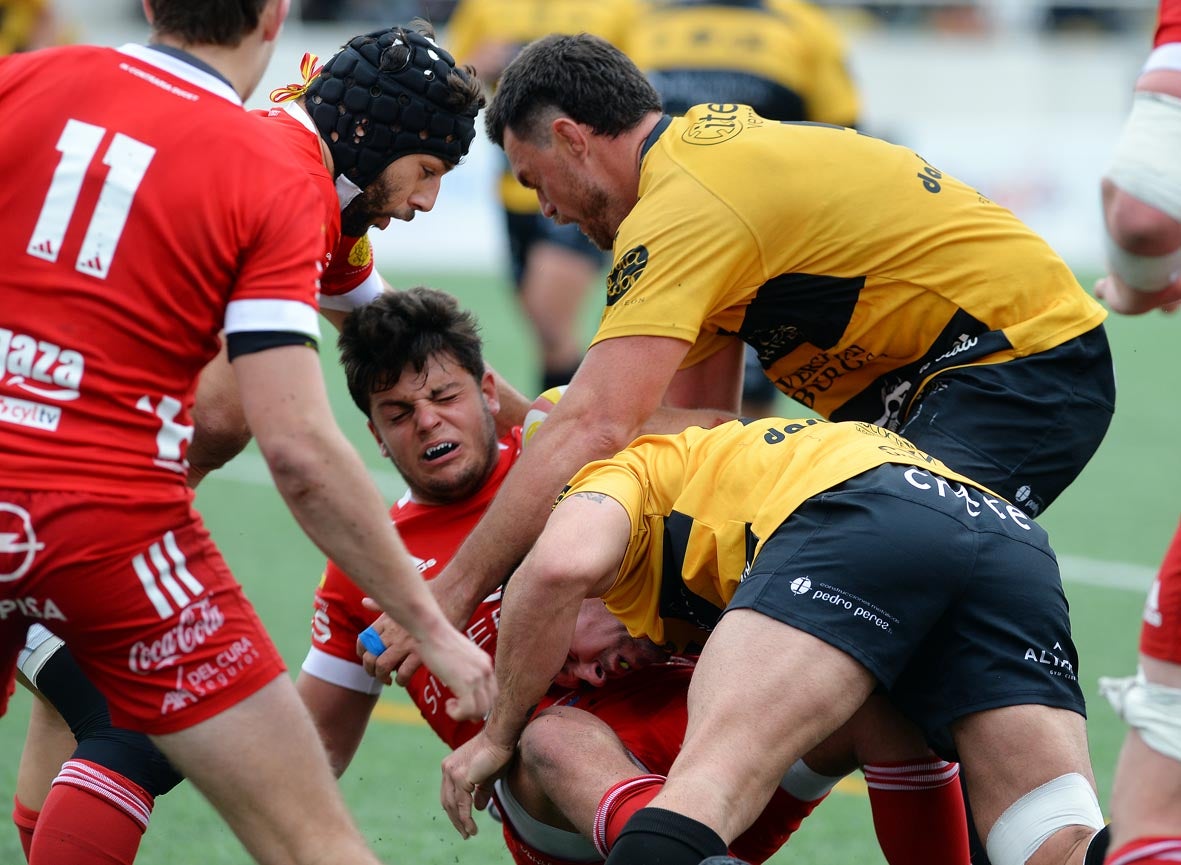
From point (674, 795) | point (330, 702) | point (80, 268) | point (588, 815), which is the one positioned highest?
point (80, 268)

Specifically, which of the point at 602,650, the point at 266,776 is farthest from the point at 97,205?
the point at 602,650

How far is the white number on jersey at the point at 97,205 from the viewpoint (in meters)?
2.68

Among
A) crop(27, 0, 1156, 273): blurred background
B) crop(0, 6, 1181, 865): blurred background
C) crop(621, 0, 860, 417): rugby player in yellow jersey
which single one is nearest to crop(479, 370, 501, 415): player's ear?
crop(0, 6, 1181, 865): blurred background

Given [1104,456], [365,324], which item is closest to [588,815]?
[365,324]

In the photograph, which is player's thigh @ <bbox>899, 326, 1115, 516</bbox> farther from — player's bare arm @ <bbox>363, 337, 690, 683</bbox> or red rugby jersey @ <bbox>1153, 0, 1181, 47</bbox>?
red rugby jersey @ <bbox>1153, 0, 1181, 47</bbox>

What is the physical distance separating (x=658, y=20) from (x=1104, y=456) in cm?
389

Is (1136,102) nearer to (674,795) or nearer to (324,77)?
(674,795)

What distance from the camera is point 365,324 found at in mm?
3898

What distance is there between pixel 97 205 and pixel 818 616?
4.93 ft

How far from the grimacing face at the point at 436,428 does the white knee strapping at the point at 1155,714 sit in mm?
1898

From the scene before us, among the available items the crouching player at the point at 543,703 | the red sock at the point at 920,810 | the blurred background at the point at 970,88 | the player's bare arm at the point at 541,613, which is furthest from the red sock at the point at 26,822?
the blurred background at the point at 970,88

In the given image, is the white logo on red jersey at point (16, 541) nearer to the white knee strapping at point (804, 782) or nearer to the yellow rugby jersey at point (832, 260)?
the yellow rugby jersey at point (832, 260)

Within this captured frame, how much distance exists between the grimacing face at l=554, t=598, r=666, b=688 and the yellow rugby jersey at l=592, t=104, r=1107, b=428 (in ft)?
2.19

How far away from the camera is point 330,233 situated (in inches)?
140
